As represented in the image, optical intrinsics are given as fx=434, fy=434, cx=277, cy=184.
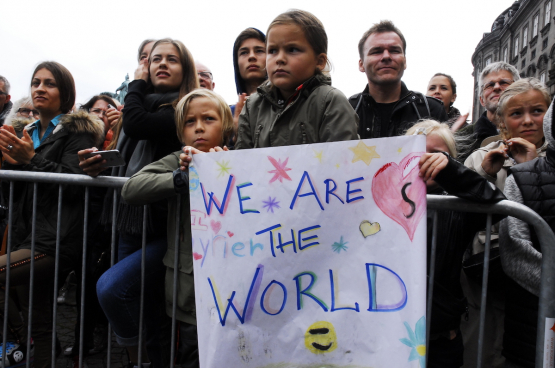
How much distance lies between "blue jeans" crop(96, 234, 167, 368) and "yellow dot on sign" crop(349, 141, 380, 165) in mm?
1248

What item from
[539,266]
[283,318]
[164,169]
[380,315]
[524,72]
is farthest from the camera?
[524,72]

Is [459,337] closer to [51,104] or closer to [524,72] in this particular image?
[51,104]

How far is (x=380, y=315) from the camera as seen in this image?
60.7 inches

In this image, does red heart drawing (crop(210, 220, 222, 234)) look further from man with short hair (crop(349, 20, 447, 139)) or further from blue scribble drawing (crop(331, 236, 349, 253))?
man with short hair (crop(349, 20, 447, 139))

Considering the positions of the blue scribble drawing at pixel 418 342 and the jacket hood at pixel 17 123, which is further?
the jacket hood at pixel 17 123

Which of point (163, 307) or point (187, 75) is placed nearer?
point (163, 307)

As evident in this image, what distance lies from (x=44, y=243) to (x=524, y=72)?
36871 millimetres

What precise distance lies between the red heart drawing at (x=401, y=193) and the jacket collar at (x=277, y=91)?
607 mm

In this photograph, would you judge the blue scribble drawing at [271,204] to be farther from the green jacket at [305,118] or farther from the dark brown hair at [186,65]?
the dark brown hair at [186,65]

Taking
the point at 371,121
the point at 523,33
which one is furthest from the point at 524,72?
the point at 371,121

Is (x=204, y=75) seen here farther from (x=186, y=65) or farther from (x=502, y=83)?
(x=502, y=83)

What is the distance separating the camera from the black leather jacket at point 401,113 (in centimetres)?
297

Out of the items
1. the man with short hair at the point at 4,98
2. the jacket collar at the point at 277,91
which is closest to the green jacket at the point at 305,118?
the jacket collar at the point at 277,91

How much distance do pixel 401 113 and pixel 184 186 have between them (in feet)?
5.63
